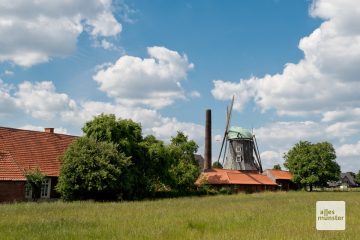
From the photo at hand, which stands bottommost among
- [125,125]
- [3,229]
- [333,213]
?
[3,229]

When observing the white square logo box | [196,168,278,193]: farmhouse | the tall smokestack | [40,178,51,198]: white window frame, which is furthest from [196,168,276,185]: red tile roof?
the white square logo box

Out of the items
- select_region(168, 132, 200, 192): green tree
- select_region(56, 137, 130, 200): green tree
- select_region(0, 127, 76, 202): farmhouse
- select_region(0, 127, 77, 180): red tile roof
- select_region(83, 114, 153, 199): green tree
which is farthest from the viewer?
select_region(168, 132, 200, 192): green tree

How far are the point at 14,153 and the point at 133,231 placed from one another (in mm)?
28308


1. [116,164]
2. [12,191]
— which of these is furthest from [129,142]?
[12,191]

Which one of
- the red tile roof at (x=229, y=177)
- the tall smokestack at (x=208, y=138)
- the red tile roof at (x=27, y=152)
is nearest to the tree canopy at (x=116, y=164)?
the red tile roof at (x=27, y=152)

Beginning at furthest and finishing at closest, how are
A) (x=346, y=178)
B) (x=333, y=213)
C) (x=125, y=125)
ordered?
(x=346, y=178) < (x=125, y=125) < (x=333, y=213)

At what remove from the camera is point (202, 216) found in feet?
78.1

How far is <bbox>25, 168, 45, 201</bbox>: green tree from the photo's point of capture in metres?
39.7

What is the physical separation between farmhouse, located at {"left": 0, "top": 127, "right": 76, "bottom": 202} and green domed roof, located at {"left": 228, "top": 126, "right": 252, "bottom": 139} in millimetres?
47359

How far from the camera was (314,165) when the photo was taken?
9262 centimetres

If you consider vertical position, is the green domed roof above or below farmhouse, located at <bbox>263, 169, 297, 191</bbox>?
above

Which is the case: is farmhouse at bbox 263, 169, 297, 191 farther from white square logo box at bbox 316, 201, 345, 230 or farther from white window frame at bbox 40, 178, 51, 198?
white square logo box at bbox 316, 201, 345, 230

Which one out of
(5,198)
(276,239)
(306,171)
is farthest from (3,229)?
(306,171)

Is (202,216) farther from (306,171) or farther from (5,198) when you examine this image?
(306,171)
